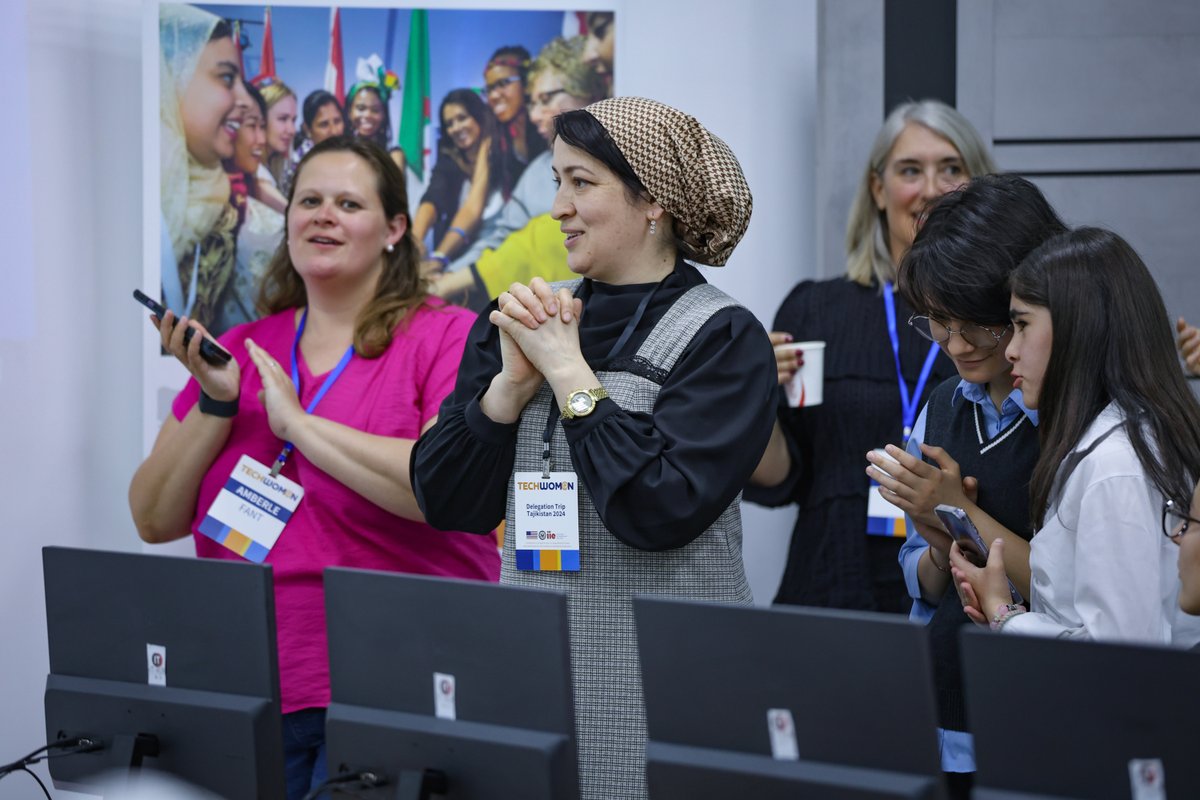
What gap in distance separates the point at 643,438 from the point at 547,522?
0.22 m

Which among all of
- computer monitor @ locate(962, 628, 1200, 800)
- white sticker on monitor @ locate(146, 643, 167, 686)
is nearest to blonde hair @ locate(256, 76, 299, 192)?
white sticker on monitor @ locate(146, 643, 167, 686)

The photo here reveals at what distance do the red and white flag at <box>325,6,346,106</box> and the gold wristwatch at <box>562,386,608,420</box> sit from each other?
1.91m

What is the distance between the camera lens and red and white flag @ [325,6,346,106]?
351 cm

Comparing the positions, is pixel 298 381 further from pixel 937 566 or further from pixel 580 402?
pixel 937 566

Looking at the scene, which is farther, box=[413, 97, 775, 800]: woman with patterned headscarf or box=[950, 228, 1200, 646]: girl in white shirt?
box=[413, 97, 775, 800]: woman with patterned headscarf

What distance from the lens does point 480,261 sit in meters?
3.54

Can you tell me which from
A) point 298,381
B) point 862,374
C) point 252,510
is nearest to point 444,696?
point 252,510

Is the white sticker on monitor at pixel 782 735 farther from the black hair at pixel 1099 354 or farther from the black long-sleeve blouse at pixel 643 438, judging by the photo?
the black hair at pixel 1099 354

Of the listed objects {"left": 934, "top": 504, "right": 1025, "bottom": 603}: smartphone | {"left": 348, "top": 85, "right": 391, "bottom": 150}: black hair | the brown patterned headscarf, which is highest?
{"left": 348, "top": 85, "right": 391, "bottom": 150}: black hair

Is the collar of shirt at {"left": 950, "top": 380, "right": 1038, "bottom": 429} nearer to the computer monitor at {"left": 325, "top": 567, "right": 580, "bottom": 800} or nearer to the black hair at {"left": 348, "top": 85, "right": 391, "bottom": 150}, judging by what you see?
the computer monitor at {"left": 325, "top": 567, "right": 580, "bottom": 800}

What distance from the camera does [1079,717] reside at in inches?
50.3

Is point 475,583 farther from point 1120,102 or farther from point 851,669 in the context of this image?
point 1120,102

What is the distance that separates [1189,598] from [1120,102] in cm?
207

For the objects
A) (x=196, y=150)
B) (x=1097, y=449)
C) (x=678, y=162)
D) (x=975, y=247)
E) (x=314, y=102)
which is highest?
(x=314, y=102)
